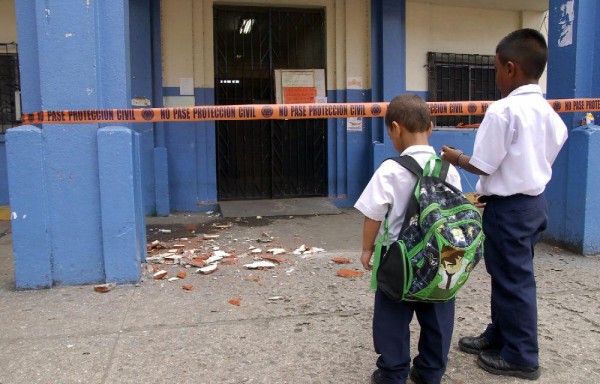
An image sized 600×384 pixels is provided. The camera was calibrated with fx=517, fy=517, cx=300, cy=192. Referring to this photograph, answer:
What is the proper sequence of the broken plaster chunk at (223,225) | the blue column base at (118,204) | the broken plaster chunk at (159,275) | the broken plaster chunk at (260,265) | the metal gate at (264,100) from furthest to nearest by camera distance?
1. the metal gate at (264,100)
2. the broken plaster chunk at (223,225)
3. the broken plaster chunk at (260,265)
4. the broken plaster chunk at (159,275)
5. the blue column base at (118,204)

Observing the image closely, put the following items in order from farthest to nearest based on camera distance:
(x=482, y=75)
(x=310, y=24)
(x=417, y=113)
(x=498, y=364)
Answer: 1. (x=482, y=75)
2. (x=310, y=24)
3. (x=498, y=364)
4. (x=417, y=113)

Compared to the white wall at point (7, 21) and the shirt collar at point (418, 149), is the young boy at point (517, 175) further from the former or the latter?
the white wall at point (7, 21)

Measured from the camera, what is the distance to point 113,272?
4.19m

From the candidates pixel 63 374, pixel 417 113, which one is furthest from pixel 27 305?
pixel 417 113

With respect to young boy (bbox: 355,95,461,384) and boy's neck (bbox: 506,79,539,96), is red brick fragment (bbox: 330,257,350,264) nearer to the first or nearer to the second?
young boy (bbox: 355,95,461,384)

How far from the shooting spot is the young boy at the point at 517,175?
2.64 meters

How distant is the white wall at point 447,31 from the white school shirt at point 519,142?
6221mm

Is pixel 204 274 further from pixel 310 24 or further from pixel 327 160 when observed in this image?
pixel 310 24

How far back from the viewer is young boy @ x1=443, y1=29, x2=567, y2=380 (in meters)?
2.64

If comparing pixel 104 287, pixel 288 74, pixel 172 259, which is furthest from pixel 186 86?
pixel 104 287

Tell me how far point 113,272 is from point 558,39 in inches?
193

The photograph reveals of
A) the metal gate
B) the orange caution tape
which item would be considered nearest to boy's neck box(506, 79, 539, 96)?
the orange caution tape

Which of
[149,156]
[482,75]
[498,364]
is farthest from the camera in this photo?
[482,75]

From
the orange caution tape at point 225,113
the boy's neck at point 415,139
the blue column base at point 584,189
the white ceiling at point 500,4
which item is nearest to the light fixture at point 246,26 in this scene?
the white ceiling at point 500,4
